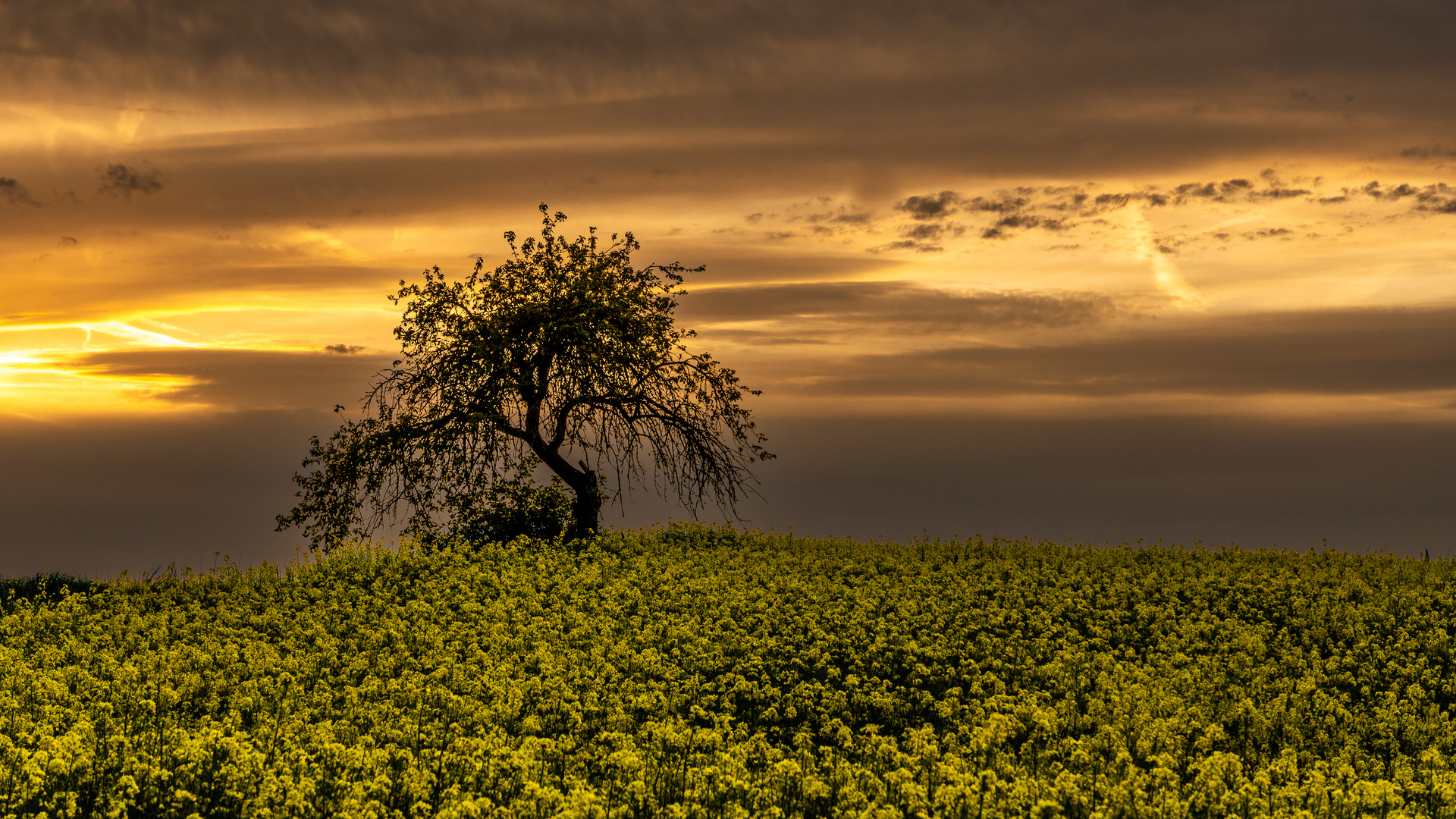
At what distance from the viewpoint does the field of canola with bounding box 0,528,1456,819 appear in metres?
9.83

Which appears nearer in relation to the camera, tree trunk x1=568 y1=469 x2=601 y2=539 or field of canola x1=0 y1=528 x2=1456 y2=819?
field of canola x1=0 y1=528 x2=1456 y2=819

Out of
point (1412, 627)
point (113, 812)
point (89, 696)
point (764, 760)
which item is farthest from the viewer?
point (1412, 627)

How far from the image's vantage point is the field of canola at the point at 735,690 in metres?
9.83

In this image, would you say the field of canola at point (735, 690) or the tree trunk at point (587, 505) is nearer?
the field of canola at point (735, 690)

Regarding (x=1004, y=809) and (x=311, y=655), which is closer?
(x=1004, y=809)

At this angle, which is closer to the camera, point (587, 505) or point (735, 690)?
point (735, 690)

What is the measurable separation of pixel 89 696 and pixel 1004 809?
453 inches

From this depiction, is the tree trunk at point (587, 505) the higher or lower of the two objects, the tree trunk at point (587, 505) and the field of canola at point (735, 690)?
the higher

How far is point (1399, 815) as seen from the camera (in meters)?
9.06

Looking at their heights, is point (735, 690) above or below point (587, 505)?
below

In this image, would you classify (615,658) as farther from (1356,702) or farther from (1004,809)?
(1356,702)

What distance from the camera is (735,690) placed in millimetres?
13633

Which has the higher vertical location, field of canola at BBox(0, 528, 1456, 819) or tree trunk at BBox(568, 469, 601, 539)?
tree trunk at BBox(568, 469, 601, 539)

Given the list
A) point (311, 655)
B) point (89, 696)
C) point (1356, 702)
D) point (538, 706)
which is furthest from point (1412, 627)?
point (89, 696)
